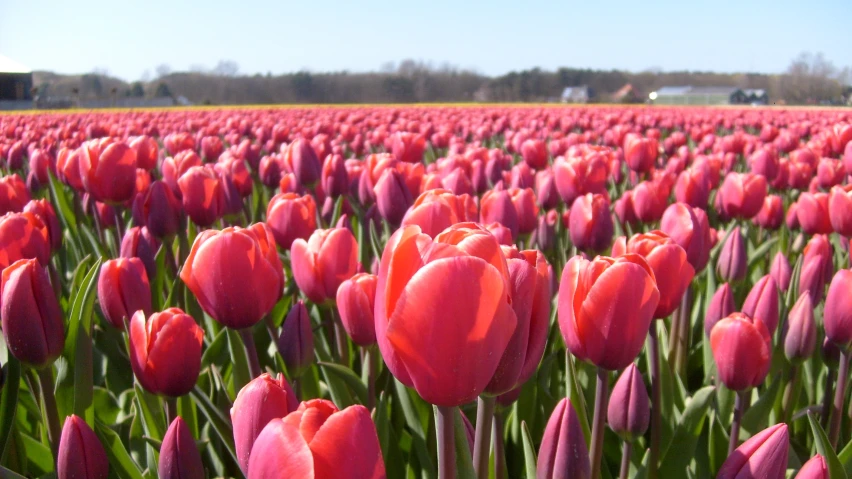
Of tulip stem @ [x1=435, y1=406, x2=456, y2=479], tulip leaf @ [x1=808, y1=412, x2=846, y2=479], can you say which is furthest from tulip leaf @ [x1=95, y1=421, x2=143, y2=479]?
tulip leaf @ [x1=808, y1=412, x2=846, y2=479]

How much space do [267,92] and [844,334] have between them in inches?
2070

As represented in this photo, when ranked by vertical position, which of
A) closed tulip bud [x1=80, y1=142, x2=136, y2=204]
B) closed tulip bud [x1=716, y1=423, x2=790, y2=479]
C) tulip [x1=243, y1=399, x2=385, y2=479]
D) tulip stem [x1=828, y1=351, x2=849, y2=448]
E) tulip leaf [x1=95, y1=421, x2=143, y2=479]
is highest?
closed tulip bud [x1=80, y1=142, x2=136, y2=204]

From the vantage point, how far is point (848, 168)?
3246 mm

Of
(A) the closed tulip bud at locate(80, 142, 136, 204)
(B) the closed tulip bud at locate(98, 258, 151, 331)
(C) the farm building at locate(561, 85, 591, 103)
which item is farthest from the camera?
(C) the farm building at locate(561, 85, 591, 103)

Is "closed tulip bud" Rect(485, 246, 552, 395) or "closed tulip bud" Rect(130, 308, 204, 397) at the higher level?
"closed tulip bud" Rect(485, 246, 552, 395)

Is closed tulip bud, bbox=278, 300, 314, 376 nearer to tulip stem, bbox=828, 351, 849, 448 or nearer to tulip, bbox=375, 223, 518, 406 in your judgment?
tulip, bbox=375, 223, 518, 406

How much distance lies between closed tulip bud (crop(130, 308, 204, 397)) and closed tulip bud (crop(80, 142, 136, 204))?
1262mm

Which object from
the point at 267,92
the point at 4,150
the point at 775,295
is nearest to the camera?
the point at 775,295

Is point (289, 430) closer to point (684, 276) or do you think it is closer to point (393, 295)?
point (393, 295)

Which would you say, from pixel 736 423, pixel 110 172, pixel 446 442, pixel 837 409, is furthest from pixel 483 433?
pixel 110 172

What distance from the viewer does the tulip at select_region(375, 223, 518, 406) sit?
65cm

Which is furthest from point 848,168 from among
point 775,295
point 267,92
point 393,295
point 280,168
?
point 267,92

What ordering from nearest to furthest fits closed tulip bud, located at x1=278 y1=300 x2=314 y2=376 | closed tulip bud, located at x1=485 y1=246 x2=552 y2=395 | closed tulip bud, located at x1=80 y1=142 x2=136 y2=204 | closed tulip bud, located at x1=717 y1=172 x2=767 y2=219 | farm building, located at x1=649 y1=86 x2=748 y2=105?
1. closed tulip bud, located at x1=485 y1=246 x2=552 y2=395
2. closed tulip bud, located at x1=278 y1=300 x2=314 y2=376
3. closed tulip bud, located at x1=80 y1=142 x2=136 y2=204
4. closed tulip bud, located at x1=717 y1=172 x2=767 y2=219
5. farm building, located at x1=649 y1=86 x2=748 y2=105

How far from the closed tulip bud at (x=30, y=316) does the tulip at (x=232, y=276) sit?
23 centimetres
